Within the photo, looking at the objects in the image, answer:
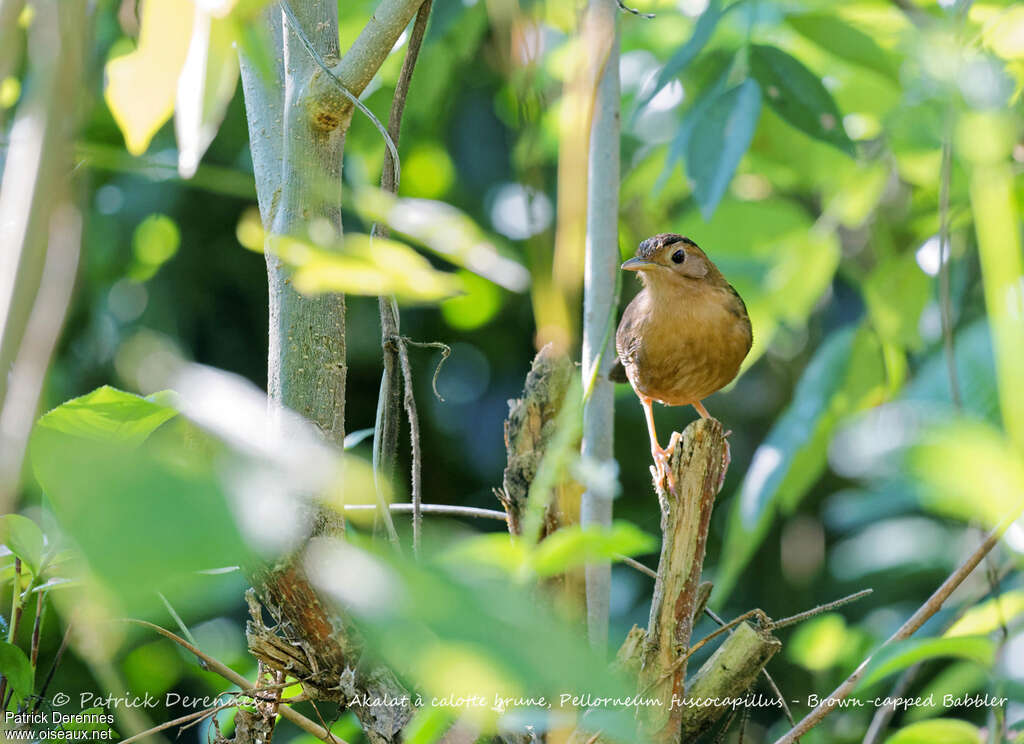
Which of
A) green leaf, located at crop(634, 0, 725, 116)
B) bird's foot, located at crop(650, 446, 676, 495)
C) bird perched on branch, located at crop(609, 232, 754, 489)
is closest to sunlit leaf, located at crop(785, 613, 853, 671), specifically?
bird perched on branch, located at crop(609, 232, 754, 489)

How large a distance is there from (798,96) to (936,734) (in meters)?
1.51

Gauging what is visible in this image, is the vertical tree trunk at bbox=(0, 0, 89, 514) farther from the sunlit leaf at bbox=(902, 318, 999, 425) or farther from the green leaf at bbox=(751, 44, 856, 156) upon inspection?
the green leaf at bbox=(751, 44, 856, 156)

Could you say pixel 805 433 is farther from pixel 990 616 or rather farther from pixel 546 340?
pixel 546 340

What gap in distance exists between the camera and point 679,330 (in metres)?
2.47

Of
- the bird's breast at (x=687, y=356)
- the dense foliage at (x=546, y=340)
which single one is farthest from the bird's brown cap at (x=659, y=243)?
the bird's breast at (x=687, y=356)

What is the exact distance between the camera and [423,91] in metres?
2.79

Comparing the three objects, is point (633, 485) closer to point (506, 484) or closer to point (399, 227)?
point (506, 484)

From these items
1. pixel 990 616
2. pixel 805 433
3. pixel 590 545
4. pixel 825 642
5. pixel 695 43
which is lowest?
pixel 825 642

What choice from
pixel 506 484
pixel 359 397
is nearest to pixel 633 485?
pixel 359 397

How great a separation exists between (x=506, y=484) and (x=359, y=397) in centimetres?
274

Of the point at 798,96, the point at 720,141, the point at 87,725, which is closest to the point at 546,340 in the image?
the point at 87,725

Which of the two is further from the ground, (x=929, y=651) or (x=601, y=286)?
(x=601, y=286)

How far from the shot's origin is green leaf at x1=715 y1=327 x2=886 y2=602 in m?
2.41

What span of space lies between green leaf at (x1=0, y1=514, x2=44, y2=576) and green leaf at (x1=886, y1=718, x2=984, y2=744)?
115cm
